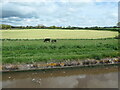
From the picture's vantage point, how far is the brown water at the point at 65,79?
806 cm

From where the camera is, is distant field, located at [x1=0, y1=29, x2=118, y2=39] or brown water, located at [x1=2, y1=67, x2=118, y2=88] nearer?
brown water, located at [x1=2, y1=67, x2=118, y2=88]

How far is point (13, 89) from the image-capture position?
7645 millimetres

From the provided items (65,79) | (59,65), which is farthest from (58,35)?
(65,79)

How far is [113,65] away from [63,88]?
5.84 meters

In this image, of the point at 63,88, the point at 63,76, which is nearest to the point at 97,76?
the point at 63,76

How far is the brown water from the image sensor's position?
26.5 feet

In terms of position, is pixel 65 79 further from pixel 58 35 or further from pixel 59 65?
pixel 58 35

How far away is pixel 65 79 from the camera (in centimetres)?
902

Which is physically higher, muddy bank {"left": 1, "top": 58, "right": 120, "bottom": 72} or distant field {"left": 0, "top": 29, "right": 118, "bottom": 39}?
distant field {"left": 0, "top": 29, "right": 118, "bottom": 39}

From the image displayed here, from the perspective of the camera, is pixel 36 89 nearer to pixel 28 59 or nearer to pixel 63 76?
pixel 63 76

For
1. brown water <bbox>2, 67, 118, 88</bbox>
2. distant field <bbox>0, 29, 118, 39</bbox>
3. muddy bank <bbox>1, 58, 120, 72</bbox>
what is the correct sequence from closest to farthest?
brown water <bbox>2, 67, 118, 88</bbox>, muddy bank <bbox>1, 58, 120, 72</bbox>, distant field <bbox>0, 29, 118, 39</bbox>

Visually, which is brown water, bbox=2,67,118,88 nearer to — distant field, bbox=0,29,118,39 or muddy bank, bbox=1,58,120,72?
muddy bank, bbox=1,58,120,72

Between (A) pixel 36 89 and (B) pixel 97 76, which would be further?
(B) pixel 97 76

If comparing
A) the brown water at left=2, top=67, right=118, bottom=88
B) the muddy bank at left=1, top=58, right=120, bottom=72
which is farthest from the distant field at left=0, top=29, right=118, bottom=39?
the brown water at left=2, top=67, right=118, bottom=88
